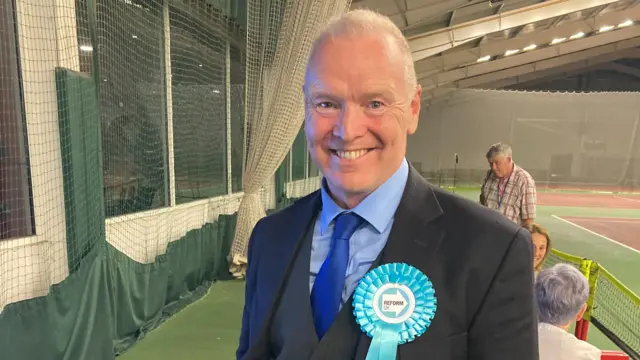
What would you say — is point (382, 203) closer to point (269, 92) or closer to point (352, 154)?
point (352, 154)

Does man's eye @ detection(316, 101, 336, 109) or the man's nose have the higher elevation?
man's eye @ detection(316, 101, 336, 109)

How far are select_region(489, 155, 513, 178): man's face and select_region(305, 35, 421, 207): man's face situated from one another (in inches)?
121

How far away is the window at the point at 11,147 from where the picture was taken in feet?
6.56

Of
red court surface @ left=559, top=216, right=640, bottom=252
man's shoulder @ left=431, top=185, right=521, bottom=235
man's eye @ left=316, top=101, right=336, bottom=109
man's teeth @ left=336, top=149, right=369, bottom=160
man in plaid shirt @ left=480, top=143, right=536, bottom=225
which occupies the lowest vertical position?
red court surface @ left=559, top=216, right=640, bottom=252

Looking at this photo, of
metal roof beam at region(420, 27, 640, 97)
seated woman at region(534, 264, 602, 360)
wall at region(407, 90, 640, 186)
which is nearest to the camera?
seated woman at region(534, 264, 602, 360)

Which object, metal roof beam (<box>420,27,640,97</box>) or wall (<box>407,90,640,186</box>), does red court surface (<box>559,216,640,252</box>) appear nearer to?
wall (<box>407,90,640,186</box>)

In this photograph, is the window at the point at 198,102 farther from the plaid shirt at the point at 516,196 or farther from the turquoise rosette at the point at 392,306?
the turquoise rosette at the point at 392,306

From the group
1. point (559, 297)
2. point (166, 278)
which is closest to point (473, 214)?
point (559, 297)

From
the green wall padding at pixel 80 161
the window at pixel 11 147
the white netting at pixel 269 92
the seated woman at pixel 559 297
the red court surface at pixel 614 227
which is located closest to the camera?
the seated woman at pixel 559 297

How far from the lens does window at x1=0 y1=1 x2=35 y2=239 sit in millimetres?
1999

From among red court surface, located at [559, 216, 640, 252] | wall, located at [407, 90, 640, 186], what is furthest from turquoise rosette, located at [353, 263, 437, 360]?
wall, located at [407, 90, 640, 186]

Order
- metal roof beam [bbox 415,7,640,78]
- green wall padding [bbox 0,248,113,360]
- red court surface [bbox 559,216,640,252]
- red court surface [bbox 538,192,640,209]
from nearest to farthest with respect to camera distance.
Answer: green wall padding [bbox 0,248,113,360]
red court surface [bbox 559,216,640,252]
metal roof beam [bbox 415,7,640,78]
red court surface [bbox 538,192,640,209]

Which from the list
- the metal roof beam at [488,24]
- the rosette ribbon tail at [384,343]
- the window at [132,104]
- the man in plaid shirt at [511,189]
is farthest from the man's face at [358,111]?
the metal roof beam at [488,24]

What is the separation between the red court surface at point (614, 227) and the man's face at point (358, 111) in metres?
7.13
